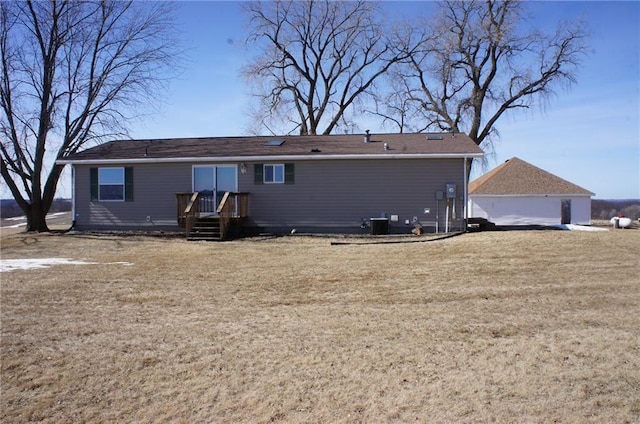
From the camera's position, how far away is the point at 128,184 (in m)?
17.5

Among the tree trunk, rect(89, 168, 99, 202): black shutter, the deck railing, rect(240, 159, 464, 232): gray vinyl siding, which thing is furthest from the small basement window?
the tree trunk

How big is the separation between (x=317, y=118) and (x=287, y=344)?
28.6 metres

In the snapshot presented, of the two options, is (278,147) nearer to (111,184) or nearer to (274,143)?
(274,143)

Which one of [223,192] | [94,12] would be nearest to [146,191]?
[223,192]

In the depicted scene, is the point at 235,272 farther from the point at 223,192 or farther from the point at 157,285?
the point at 223,192

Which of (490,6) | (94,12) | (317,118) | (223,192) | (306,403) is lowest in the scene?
(306,403)

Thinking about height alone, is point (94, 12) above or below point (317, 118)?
above

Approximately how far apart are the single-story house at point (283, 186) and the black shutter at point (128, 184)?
34 millimetres

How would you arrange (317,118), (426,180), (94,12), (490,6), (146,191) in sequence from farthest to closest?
(317,118)
(490,6)
(94,12)
(146,191)
(426,180)

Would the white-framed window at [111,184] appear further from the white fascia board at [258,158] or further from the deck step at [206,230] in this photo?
the deck step at [206,230]

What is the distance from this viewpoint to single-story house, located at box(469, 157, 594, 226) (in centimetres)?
2916

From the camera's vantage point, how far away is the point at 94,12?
2064cm

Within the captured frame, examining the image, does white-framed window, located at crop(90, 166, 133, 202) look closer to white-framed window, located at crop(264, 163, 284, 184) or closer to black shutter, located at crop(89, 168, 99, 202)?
black shutter, located at crop(89, 168, 99, 202)

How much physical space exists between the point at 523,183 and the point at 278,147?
59.5 ft
